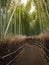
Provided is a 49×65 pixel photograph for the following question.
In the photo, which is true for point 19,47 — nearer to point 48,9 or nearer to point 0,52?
point 0,52

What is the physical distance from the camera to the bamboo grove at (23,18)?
5.29 meters

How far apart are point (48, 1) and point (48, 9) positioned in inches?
6.8

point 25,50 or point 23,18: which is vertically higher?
point 23,18

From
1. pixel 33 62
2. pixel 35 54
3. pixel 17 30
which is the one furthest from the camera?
pixel 17 30

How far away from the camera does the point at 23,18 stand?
5.52 meters

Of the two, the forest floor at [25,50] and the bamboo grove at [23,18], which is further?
the bamboo grove at [23,18]

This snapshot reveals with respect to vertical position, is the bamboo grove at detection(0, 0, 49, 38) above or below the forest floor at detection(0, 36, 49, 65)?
above

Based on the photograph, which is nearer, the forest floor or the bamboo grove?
the forest floor

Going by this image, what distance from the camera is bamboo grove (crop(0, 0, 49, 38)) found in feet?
17.3

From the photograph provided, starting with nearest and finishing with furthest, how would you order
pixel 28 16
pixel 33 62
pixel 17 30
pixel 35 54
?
pixel 33 62
pixel 35 54
pixel 17 30
pixel 28 16

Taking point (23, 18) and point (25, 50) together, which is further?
point (23, 18)

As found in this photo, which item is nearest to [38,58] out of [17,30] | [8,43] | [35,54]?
[35,54]

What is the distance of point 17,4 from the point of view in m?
5.56

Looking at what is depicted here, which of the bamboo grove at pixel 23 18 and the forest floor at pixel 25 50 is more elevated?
the bamboo grove at pixel 23 18
